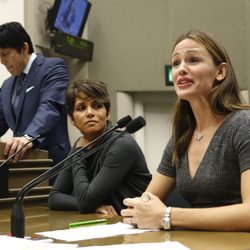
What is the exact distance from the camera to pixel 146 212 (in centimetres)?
145

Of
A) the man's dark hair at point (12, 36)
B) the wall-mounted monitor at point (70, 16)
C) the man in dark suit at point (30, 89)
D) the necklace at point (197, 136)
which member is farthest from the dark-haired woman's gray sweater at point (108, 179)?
the wall-mounted monitor at point (70, 16)

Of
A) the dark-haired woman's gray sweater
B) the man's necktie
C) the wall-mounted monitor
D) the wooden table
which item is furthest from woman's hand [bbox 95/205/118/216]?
the wall-mounted monitor

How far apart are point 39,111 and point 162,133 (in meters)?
2.30

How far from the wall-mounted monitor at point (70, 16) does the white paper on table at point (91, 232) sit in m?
2.79

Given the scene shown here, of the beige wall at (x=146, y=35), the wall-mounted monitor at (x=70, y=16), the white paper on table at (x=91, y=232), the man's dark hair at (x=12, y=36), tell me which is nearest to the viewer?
the white paper on table at (x=91, y=232)

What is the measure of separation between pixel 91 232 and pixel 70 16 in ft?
9.97

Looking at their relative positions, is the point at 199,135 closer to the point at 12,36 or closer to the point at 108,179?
the point at 108,179

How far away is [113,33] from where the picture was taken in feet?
15.1

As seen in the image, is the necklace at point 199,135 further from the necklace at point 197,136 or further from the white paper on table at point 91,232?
the white paper on table at point 91,232

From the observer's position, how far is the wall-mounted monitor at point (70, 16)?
3.96 meters

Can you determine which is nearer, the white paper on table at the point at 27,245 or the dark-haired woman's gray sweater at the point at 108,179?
the white paper on table at the point at 27,245

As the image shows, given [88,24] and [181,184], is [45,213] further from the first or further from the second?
[88,24]

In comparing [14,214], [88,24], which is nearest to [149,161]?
[88,24]

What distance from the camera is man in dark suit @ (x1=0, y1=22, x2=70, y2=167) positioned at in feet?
9.01
